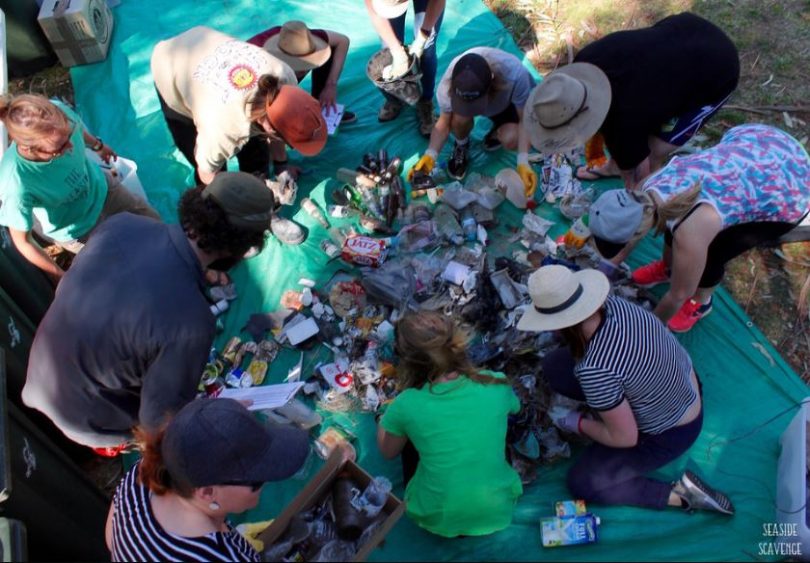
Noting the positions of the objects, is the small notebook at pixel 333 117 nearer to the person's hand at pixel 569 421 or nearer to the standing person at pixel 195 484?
the person's hand at pixel 569 421

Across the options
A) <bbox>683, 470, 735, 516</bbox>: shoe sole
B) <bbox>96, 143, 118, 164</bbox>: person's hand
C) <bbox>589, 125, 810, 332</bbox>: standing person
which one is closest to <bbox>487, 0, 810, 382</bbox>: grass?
<bbox>589, 125, 810, 332</bbox>: standing person

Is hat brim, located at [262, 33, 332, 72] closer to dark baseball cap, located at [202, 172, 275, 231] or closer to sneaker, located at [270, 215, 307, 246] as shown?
sneaker, located at [270, 215, 307, 246]

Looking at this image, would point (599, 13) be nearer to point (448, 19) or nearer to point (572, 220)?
point (448, 19)

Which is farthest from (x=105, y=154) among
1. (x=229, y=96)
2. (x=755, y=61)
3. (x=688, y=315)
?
(x=755, y=61)

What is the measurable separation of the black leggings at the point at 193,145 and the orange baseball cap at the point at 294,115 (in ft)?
2.50

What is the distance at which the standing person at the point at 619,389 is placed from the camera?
2.81 meters

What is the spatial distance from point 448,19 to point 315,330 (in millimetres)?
3975

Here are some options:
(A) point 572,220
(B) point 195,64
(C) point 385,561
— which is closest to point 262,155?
(B) point 195,64

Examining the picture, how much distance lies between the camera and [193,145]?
4512 millimetres

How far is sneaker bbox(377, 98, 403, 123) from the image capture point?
537cm

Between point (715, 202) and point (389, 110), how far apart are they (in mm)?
3152

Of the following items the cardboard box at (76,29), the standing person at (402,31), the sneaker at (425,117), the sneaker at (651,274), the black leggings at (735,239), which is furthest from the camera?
the cardboard box at (76,29)

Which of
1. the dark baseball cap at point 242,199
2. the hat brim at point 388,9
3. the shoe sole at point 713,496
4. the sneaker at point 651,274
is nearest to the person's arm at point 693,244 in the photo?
the sneaker at point 651,274

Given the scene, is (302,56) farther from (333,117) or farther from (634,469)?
(634,469)
